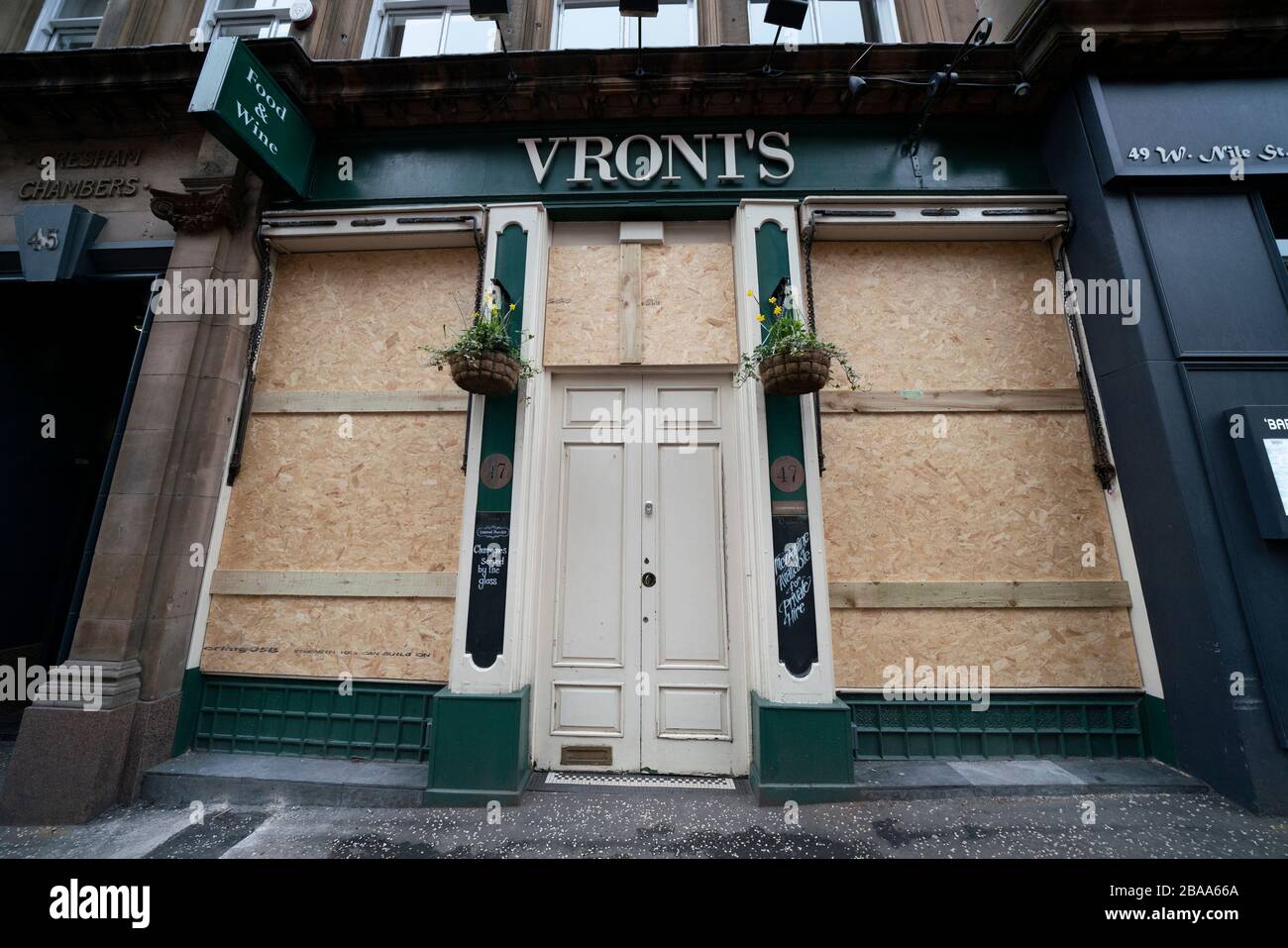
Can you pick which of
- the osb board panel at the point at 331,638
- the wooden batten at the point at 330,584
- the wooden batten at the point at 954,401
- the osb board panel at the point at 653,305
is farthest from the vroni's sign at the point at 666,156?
the osb board panel at the point at 331,638

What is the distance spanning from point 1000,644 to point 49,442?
11457 millimetres

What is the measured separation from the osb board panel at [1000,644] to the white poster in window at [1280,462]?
1.44 metres

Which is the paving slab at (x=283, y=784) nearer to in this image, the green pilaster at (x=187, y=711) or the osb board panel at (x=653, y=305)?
the green pilaster at (x=187, y=711)

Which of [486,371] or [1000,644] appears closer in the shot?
[486,371]

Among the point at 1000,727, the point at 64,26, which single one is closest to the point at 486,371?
the point at 1000,727

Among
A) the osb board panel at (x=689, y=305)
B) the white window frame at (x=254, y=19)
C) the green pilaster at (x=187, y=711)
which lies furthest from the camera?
the white window frame at (x=254, y=19)

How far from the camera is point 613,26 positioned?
6.14 m

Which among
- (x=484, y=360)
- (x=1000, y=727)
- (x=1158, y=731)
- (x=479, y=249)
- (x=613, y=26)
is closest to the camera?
(x=484, y=360)

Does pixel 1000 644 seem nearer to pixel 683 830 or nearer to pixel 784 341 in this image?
pixel 683 830

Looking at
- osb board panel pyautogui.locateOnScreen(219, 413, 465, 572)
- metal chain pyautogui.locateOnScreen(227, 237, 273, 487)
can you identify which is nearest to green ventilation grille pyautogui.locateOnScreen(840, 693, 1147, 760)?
osb board panel pyautogui.locateOnScreen(219, 413, 465, 572)

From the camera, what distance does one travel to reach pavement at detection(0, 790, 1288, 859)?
10.6 feet

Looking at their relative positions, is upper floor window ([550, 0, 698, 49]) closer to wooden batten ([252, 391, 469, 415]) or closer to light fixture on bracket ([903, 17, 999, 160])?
light fixture on bracket ([903, 17, 999, 160])

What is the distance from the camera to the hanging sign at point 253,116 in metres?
4.14

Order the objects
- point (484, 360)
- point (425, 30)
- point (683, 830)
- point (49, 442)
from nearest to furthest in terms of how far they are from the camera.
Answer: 1. point (683, 830)
2. point (484, 360)
3. point (425, 30)
4. point (49, 442)
